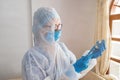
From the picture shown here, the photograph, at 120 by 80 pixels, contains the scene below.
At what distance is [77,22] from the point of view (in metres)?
2.36

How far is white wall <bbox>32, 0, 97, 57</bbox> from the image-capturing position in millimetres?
2297

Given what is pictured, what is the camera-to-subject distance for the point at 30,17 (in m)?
2.15

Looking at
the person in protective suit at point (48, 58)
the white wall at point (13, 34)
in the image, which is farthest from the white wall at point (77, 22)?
the person in protective suit at point (48, 58)

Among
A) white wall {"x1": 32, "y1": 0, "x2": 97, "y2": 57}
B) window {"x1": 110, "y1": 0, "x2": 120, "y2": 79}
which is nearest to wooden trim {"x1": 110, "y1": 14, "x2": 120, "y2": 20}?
window {"x1": 110, "y1": 0, "x2": 120, "y2": 79}

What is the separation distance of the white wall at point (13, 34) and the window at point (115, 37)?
1145 mm

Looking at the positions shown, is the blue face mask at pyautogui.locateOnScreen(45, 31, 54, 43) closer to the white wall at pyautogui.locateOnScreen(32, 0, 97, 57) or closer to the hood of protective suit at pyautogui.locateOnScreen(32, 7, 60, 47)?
the hood of protective suit at pyautogui.locateOnScreen(32, 7, 60, 47)

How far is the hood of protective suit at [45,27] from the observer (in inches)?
45.8

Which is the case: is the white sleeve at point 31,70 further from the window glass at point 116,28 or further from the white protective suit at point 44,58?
the window glass at point 116,28

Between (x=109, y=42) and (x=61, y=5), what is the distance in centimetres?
87

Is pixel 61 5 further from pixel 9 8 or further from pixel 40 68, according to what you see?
pixel 40 68

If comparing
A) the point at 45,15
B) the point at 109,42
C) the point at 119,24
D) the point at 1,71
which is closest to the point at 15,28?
the point at 1,71

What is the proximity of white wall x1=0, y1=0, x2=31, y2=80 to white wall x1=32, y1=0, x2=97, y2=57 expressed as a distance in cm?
50

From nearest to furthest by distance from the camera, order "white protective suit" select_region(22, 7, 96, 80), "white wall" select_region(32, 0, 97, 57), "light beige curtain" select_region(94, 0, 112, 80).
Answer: "white protective suit" select_region(22, 7, 96, 80)
"light beige curtain" select_region(94, 0, 112, 80)
"white wall" select_region(32, 0, 97, 57)

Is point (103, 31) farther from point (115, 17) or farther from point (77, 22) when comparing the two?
point (77, 22)
